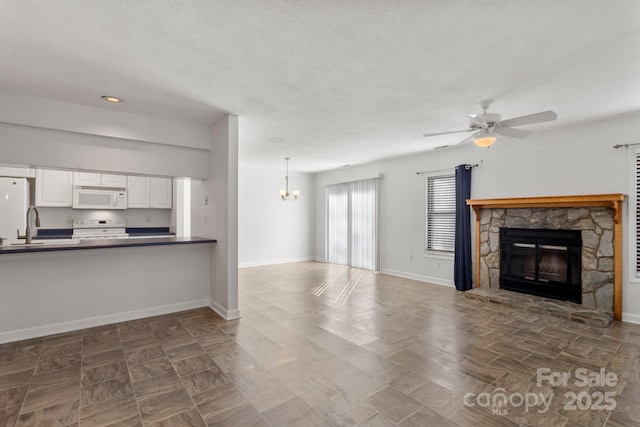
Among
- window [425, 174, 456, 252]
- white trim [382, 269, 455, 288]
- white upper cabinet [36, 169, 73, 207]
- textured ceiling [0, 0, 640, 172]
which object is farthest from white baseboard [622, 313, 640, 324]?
white upper cabinet [36, 169, 73, 207]

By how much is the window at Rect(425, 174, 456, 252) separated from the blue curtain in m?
0.31

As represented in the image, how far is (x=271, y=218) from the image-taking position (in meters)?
8.54

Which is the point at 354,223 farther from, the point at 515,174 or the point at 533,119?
the point at 533,119

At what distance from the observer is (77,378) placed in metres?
2.51

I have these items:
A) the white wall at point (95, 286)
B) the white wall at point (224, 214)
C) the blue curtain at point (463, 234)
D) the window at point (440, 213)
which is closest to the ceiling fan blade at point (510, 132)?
the blue curtain at point (463, 234)

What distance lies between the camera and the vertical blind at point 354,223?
7547mm

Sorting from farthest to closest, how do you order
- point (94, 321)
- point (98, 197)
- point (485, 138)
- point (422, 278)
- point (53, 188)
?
1. point (422, 278)
2. point (98, 197)
3. point (53, 188)
4. point (94, 321)
5. point (485, 138)

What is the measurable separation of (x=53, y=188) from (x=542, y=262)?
8384 mm

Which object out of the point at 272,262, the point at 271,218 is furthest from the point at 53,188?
the point at 272,262

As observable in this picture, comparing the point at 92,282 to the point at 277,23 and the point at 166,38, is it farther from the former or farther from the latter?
the point at 277,23

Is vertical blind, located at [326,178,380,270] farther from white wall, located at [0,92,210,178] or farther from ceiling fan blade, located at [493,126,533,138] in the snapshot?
white wall, located at [0,92,210,178]

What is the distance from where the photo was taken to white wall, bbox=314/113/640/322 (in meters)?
4.06

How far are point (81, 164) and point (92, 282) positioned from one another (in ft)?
4.74

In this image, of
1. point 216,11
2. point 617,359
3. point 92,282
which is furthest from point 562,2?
point 92,282
